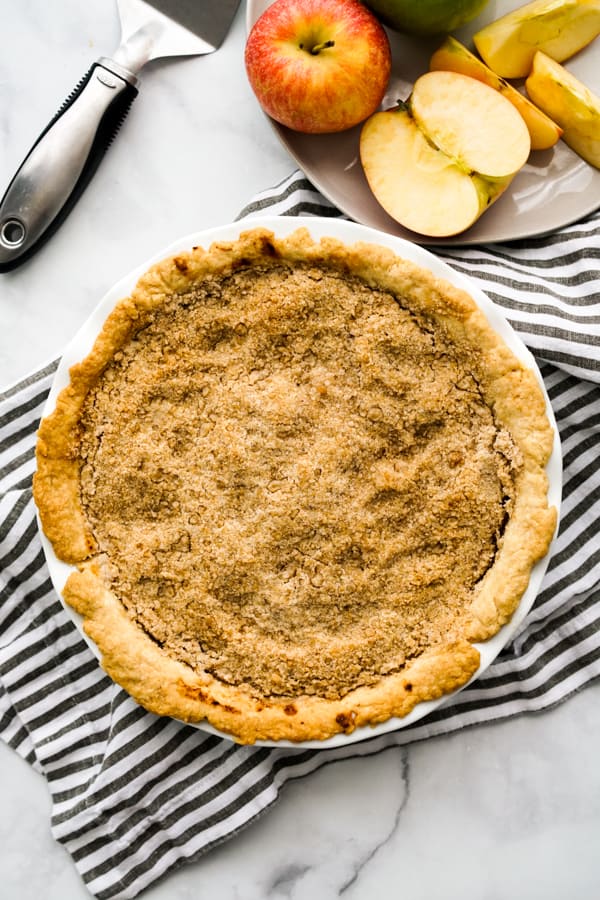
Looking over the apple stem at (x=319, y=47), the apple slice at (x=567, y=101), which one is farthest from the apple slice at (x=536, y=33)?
the apple stem at (x=319, y=47)

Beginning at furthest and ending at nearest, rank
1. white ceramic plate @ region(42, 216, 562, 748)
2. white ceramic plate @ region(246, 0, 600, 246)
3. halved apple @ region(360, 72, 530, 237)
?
white ceramic plate @ region(246, 0, 600, 246) < halved apple @ region(360, 72, 530, 237) < white ceramic plate @ region(42, 216, 562, 748)

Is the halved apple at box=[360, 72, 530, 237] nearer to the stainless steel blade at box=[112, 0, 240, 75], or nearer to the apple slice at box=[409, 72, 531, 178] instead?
the apple slice at box=[409, 72, 531, 178]

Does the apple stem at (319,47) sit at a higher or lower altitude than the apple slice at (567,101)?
higher

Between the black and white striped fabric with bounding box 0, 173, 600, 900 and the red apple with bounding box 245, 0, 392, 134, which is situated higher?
the red apple with bounding box 245, 0, 392, 134

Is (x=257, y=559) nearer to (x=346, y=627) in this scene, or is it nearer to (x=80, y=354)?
(x=346, y=627)

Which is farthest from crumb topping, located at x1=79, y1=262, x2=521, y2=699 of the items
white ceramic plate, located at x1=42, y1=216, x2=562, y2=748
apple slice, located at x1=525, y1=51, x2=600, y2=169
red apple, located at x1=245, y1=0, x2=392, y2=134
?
apple slice, located at x1=525, y1=51, x2=600, y2=169

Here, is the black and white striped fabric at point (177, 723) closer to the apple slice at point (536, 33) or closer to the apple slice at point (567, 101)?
the apple slice at point (567, 101)

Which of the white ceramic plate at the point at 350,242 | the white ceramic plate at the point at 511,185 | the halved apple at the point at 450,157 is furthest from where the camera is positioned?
the white ceramic plate at the point at 511,185
